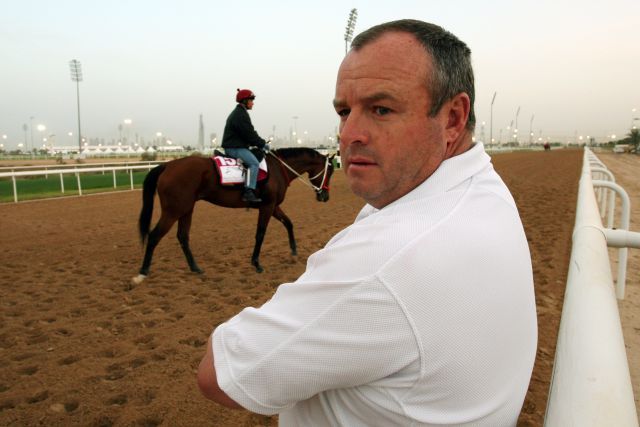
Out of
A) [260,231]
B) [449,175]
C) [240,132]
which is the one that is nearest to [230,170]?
[240,132]

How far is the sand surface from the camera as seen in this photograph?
2.87 metres

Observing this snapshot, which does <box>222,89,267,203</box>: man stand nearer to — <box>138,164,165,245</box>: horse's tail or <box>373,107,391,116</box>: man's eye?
<box>138,164,165,245</box>: horse's tail

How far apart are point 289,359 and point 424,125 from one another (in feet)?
2.09

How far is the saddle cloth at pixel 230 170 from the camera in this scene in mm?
6430

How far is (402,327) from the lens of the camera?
31.9 inches

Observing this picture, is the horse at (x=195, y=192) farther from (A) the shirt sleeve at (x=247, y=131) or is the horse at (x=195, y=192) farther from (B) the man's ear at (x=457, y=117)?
(B) the man's ear at (x=457, y=117)

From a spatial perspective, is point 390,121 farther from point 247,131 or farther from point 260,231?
point 247,131

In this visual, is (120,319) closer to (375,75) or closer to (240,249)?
(240,249)

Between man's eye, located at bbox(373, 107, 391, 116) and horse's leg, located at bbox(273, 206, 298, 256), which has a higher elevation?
man's eye, located at bbox(373, 107, 391, 116)

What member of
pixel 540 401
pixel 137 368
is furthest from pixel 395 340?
pixel 137 368

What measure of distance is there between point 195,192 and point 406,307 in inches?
227

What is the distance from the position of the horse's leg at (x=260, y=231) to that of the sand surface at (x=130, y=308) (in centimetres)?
15

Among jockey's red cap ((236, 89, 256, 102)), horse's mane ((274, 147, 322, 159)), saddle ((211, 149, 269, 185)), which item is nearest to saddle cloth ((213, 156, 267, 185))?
saddle ((211, 149, 269, 185))

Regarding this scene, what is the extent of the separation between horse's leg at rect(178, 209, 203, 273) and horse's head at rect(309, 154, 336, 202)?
2197 mm
